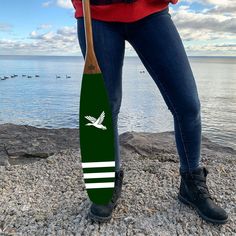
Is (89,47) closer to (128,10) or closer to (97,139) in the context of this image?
(128,10)

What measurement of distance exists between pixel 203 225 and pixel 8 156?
119 inches

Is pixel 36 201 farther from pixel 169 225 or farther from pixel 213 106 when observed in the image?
pixel 213 106

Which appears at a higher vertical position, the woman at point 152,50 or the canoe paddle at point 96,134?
the woman at point 152,50

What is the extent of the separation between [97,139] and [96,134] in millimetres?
39

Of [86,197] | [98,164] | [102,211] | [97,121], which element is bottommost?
[86,197]

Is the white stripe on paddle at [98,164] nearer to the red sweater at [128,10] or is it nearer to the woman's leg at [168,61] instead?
the woman's leg at [168,61]

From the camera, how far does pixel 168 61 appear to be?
117 inches

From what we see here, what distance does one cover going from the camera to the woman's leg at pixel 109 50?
9.85 feet

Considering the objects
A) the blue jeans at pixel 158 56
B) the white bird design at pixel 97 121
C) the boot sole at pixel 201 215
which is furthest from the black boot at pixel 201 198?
the white bird design at pixel 97 121

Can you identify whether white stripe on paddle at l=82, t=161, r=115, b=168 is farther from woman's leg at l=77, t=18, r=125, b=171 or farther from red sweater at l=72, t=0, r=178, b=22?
red sweater at l=72, t=0, r=178, b=22

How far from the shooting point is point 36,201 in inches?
149

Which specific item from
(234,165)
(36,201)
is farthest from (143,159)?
(36,201)

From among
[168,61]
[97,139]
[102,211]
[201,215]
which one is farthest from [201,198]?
[168,61]

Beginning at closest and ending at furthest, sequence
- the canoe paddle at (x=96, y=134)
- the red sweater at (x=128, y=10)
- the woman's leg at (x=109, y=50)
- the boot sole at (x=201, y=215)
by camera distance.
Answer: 1. the red sweater at (x=128, y=10)
2. the woman's leg at (x=109, y=50)
3. the canoe paddle at (x=96, y=134)
4. the boot sole at (x=201, y=215)
